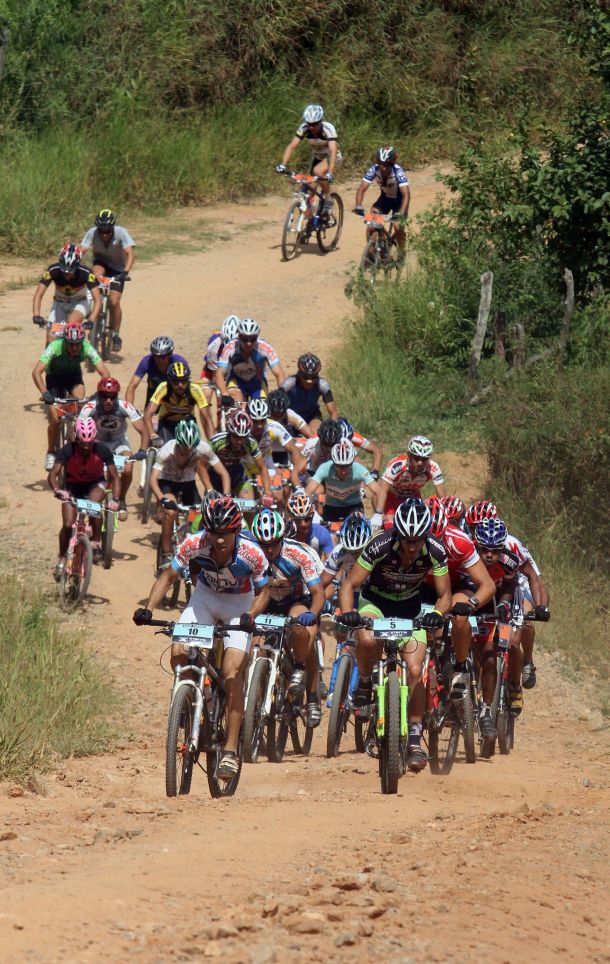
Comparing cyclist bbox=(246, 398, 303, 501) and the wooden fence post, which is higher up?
the wooden fence post

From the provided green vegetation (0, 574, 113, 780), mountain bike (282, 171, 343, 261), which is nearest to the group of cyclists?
green vegetation (0, 574, 113, 780)

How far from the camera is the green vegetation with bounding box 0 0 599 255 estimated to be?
27328 millimetres

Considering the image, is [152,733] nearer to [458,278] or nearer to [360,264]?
[458,278]

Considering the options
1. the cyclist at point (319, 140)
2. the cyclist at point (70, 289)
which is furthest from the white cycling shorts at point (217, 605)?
the cyclist at point (319, 140)

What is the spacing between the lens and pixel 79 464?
46.9 feet

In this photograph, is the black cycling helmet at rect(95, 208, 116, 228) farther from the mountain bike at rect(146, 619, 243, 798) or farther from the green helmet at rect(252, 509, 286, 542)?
the mountain bike at rect(146, 619, 243, 798)

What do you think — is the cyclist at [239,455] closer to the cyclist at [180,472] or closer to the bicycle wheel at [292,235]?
the cyclist at [180,472]

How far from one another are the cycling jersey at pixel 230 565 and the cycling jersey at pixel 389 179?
46.1ft

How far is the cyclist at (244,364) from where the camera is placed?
16.1m

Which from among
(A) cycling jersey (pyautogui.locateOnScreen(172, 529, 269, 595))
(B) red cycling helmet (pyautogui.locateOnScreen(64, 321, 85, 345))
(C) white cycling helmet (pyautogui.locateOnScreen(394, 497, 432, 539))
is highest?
(B) red cycling helmet (pyautogui.locateOnScreen(64, 321, 85, 345))

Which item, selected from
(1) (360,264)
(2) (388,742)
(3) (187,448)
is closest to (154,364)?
(3) (187,448)

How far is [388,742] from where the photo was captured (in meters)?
9.56

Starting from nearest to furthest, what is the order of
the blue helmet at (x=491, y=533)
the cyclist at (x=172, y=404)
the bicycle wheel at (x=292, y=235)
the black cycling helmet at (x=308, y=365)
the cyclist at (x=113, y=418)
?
the blue helmet at (x=491, y=533), the cyclist at (x=113, y=418), the cyclist at (x=172, y=404), the black cycling helmet at (x=308, y=365), the bicycle wheel at (x=292, y=235)

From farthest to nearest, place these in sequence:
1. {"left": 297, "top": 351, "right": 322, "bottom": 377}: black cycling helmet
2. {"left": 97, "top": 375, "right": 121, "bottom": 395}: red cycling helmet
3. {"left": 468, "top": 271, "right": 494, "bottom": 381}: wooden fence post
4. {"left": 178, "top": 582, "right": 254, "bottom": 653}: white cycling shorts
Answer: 1. {"left": 468, "top": 271, "right": 494, "bottom": 381}: wooden fence post
2. {"left": 297, "top": 351, "right": 322, "bottom": 377}: black cycling helmet
3. {"left": 97, "top": 375, "right": 121, "bottom": 395}: red cycling helmet
4. {"left": 178, "top": 582, "right": 254, "bottom": 653}: white cycling shorts
